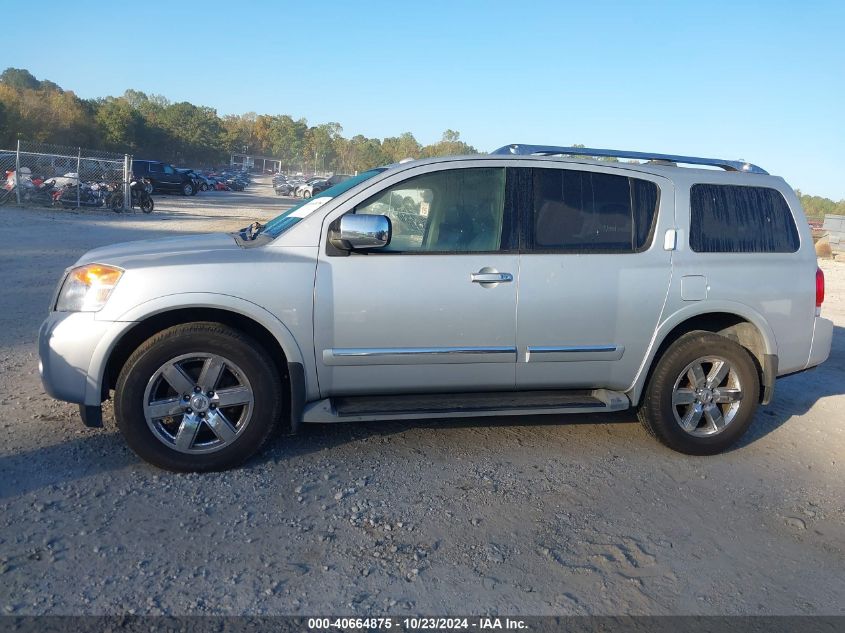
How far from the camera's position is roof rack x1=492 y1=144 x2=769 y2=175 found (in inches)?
194

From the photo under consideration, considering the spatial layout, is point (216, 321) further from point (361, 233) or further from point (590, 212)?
point (590, 212)

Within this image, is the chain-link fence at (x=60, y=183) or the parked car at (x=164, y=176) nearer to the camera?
the chain-link fence at (x=60, y=183)

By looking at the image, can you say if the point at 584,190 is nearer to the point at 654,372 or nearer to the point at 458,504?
the point at 654,372

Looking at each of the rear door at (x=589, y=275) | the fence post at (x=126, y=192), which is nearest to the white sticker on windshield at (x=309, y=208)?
the rear door at (x=589, y=275)

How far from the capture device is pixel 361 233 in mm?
4242

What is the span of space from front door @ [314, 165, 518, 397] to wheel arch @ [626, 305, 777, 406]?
979 millimetres

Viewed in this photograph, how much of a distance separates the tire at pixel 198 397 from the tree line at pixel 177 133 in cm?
1307

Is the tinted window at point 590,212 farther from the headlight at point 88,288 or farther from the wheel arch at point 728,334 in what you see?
the headlight at point 88,288

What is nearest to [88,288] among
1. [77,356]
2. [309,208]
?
[77,356]

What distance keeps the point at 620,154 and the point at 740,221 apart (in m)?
0.96

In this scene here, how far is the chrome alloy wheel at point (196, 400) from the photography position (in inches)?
164

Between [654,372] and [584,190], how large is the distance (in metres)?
1.31

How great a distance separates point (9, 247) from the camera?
46.9 feet

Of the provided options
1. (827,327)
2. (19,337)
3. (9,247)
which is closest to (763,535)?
(827,327)
